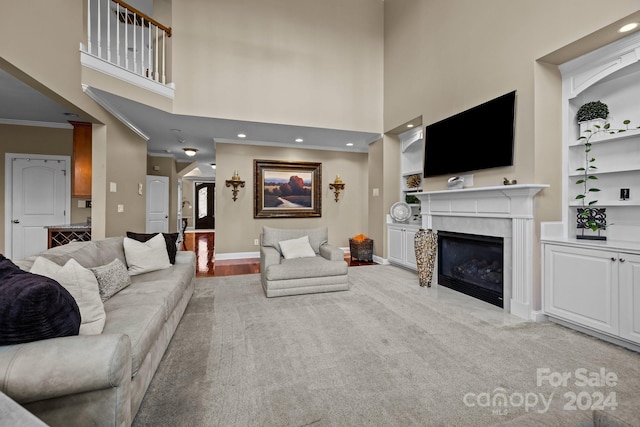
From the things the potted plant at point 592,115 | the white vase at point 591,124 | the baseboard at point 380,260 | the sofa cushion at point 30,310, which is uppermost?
the potted plant at point 592,115

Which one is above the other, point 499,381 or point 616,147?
point 616,147

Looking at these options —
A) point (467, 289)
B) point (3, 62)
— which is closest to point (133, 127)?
point (3, 62)

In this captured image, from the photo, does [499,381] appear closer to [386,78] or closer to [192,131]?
[386,78]

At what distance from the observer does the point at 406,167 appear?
5605 millimetres

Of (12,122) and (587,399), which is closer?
(587,399)

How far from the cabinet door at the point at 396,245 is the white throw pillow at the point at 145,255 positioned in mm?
3768

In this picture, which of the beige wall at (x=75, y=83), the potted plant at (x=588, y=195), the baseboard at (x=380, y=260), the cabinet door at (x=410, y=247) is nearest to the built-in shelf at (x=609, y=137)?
the potted plant at (x=588, y=195)

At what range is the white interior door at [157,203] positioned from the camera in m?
7.32

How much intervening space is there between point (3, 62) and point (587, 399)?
5.01m

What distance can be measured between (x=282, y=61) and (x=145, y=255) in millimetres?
3878

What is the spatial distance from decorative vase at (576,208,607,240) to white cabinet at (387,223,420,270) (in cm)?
211

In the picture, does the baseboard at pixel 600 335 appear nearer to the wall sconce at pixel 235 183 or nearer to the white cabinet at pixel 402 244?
the white cabinet at pixel 402 244

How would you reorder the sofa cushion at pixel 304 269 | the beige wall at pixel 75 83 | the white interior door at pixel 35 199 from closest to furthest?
the beige wall at pixel 75 83 → the sofa cushion at pixel 304 269 → the white interior door at pixel 35 199

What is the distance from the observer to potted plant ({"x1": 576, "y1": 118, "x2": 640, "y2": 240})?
270 cm
